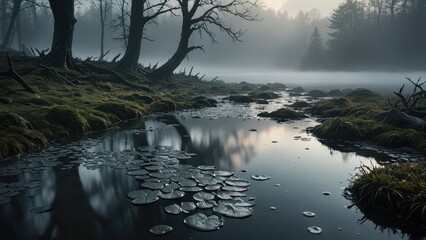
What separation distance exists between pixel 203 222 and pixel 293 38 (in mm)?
131915

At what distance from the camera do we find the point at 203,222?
19.0 ft

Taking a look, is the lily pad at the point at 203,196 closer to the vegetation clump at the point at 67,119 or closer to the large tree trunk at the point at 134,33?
the vegetation clump at the point at 67,119

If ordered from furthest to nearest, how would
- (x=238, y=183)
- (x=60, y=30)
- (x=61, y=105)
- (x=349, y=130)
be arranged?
(x=60, y=30), (x=61, y=105), (x=349, y=130), (x=238, y=183)

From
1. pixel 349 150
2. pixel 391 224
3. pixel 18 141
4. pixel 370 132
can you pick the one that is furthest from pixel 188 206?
pixel 370 132

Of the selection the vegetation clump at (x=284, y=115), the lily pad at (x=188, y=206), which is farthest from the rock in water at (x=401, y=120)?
the lily pad at (x=188, y=206)

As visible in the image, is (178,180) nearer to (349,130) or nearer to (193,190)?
(193,190)

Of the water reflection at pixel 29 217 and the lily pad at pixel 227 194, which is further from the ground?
the water reflection at pixel 29 217

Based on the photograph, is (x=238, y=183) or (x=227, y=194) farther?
(x=238, y=183)

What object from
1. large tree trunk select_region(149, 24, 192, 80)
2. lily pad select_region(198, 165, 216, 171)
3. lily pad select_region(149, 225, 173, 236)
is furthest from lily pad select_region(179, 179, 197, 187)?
large tree trunk select_region(149, 24, 192, 80)

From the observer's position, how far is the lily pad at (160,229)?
5423 mm

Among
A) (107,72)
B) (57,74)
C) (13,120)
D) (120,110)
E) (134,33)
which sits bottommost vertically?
(120,110)

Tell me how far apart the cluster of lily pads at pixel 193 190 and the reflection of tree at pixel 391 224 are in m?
2.16

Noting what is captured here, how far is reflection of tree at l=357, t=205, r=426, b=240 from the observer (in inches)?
219

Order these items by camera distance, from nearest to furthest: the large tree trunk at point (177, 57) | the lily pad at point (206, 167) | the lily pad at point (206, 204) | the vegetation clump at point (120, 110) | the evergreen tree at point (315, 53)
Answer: the lily pad at point (206, 204)
the lily pad at point (206, 167)
the vegetation clump at point (120, 110)
the large tree trunk at point (177, 57)
the evergreen tree at point (315, 53)
